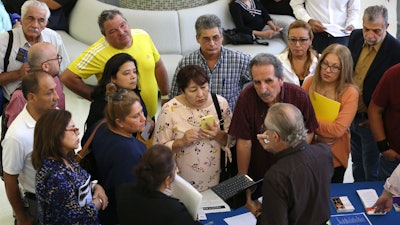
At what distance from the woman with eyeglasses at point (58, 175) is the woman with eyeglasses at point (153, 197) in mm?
346

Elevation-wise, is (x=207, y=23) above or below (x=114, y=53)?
above

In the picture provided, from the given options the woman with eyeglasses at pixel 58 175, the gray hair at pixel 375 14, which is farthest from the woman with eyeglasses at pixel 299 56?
the woman with eyeglasses at pixel 58 175

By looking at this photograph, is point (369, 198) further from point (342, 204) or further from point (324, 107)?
point (324, 107)

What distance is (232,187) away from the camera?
3084 millimetres

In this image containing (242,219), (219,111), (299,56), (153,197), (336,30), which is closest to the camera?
(153,197)

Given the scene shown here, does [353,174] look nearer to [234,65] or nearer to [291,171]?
[234,65]

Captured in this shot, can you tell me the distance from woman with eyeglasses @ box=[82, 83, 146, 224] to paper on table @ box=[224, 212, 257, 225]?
0.73 meters

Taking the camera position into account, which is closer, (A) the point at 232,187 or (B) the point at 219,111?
(A) the point at 232,187

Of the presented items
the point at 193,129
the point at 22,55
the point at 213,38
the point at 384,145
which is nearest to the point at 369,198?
A: the point at 384,145

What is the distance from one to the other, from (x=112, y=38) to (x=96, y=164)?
1246 mm

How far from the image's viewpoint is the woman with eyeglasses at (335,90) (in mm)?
3441

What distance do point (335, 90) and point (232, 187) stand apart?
3.51ft

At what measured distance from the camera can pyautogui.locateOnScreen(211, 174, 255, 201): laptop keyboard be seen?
302 cm

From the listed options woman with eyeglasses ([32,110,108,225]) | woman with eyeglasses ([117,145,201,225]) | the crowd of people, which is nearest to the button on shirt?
the crowd of people
